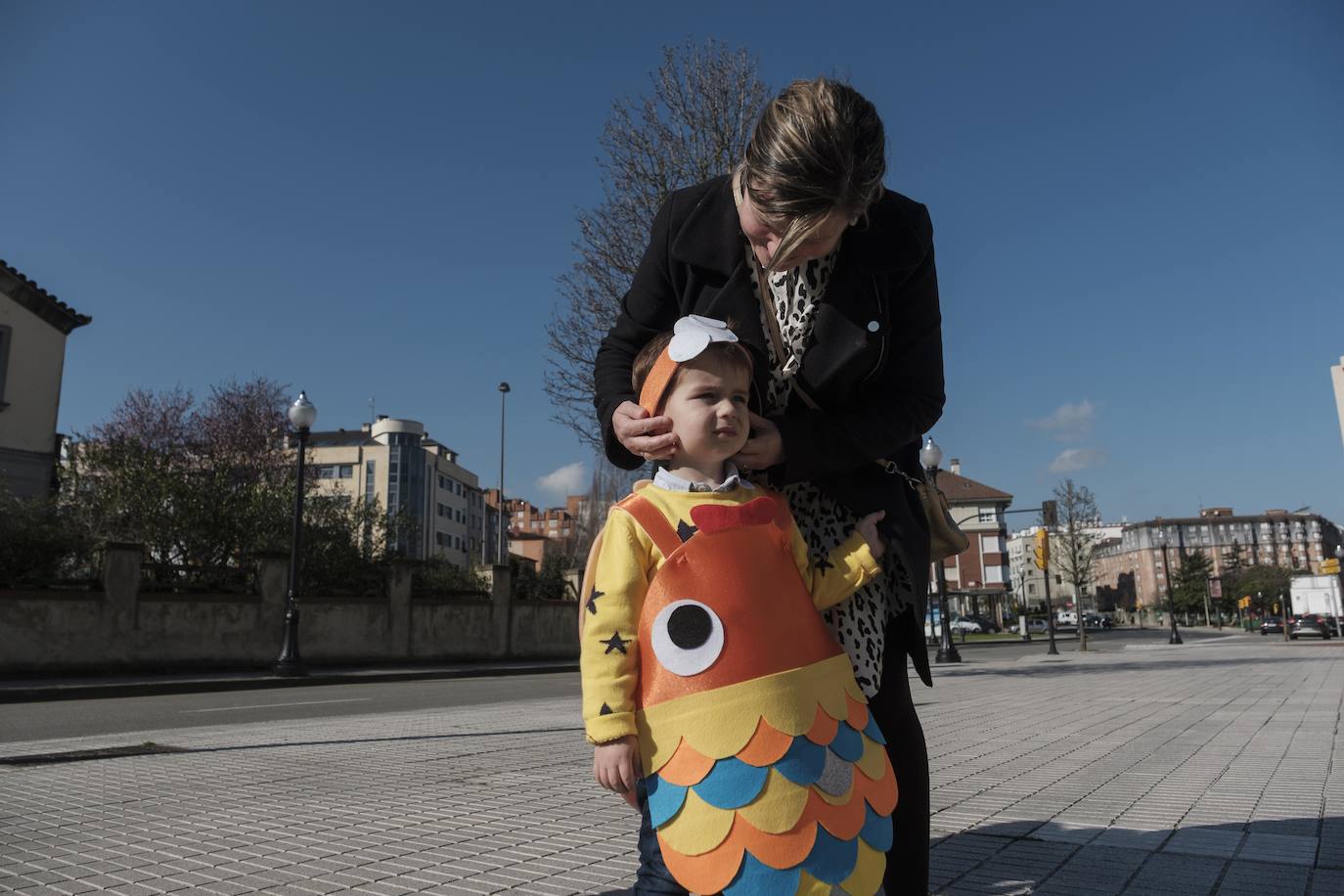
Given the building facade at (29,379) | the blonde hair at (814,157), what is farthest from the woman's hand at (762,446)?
the building facade at (29,379)

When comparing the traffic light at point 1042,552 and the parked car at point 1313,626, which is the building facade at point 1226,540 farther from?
the traffic light at point 1042,552

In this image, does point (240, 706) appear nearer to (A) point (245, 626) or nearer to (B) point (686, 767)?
(A) point (245, 626)

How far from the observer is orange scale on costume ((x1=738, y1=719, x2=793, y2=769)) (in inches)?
66.2

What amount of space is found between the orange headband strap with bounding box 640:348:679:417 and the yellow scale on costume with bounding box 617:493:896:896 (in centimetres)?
24

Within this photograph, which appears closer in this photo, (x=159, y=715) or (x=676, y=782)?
(x=676, y=782)

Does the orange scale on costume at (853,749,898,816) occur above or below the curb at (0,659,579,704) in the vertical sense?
above

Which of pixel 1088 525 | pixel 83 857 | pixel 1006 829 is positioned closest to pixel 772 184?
pixel 1006 829

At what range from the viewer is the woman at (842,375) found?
200 centimetres

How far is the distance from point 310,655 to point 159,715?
40.9 ft

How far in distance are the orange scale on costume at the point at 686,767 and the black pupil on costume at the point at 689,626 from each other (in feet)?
0.60

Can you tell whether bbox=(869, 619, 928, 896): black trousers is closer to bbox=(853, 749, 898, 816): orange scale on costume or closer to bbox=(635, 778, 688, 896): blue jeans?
bbox=(853, 749, 898, 816): orange scale on costume

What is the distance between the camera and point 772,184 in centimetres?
188

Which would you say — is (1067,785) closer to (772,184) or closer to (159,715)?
(772,184)

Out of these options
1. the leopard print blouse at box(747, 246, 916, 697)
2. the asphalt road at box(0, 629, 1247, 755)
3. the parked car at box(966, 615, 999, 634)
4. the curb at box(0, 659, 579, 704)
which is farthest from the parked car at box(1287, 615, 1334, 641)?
the leopard print blouse at box(747, 246, 916, 697)
